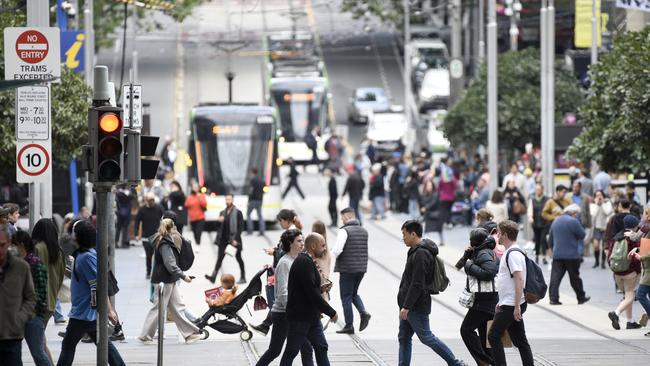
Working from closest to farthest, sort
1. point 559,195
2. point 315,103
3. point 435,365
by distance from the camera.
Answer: point 435,365 → point 559,195 → point 315,103

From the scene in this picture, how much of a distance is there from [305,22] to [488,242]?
71.5 metres

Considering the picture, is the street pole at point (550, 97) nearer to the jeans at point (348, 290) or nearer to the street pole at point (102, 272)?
the jeans at point (348, 290)

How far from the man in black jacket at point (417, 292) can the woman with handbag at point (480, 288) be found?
27cm

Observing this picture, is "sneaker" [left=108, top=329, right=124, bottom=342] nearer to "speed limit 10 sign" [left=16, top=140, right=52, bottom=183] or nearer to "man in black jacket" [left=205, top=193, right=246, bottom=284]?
"speed limit 10 sign" [left=16, top=140, right=52, bottom=183]

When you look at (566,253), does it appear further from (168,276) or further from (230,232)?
(168,276)

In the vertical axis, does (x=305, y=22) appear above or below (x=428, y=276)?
above

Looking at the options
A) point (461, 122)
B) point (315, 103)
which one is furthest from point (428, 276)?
point (315, 103)

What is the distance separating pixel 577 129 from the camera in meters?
39.5

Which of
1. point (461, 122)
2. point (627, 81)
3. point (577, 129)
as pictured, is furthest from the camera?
point (461, 122)

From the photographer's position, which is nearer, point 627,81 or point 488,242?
point 488,242

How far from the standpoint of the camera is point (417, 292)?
16.4 m

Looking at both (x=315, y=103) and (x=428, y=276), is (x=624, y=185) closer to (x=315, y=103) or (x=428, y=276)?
(x=428, y=276)

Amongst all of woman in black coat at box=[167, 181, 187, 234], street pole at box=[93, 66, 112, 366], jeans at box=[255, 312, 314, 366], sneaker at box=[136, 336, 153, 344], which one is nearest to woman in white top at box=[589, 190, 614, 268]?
woman in black coat at box=[167, 181, 187, 234]

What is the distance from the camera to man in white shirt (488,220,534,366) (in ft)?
52.7
